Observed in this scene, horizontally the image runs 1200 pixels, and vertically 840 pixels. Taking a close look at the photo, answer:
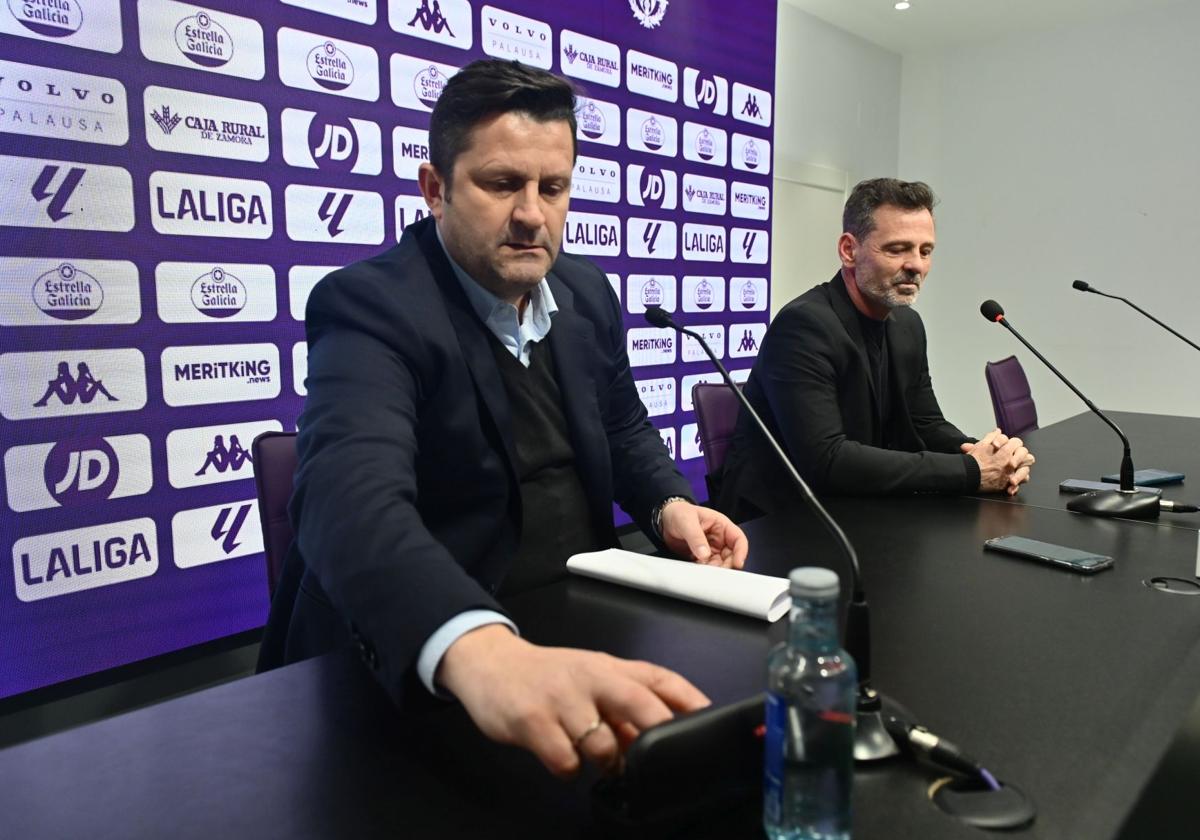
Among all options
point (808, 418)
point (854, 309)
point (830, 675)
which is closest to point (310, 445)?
point (830, 675)

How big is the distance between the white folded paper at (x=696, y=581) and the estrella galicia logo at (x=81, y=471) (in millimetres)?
1601

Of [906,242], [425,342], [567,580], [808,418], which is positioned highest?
[906,242]

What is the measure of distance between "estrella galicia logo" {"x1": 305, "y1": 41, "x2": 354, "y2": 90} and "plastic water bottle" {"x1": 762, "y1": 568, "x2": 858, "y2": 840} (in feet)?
8.34

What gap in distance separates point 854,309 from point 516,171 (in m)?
1.22

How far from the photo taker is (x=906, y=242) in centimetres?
218

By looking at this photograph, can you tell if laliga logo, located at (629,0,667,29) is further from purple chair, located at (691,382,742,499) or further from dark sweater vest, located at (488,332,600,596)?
dark sweater vest, located at (488,332,600,596)

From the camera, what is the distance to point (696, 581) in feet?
3.54

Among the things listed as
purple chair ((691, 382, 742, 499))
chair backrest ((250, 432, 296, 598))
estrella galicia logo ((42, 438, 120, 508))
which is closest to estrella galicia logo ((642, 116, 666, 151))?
purple chair ((691, 382, 742, 499))

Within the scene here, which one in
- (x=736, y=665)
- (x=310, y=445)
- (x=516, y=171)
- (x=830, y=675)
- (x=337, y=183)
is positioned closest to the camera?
(x=830, y=675)

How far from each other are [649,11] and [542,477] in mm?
3102

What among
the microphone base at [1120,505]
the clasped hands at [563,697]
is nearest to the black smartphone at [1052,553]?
the microphone base at [1120,505]

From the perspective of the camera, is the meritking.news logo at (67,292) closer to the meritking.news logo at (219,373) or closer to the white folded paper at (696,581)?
the meritking.news logo at (219,373)

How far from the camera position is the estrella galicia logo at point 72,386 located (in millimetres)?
2100

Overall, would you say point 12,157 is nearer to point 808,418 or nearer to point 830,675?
point 808,418
